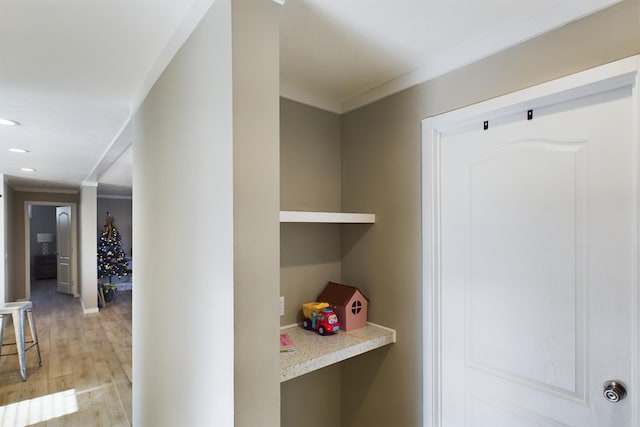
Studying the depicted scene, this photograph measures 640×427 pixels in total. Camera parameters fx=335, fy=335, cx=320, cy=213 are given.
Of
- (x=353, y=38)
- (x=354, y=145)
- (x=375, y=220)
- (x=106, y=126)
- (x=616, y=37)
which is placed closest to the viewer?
(x=616, y=37)

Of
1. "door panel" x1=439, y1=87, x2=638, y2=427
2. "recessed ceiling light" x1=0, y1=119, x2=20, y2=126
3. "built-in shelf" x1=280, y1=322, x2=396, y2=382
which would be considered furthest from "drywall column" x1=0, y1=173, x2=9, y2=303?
"door panel" x1=439, y1=87, x2=638, y2=427

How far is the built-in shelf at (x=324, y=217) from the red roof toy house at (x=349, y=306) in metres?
0.41

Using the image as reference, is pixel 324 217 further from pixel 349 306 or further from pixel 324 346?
pixel 324 346

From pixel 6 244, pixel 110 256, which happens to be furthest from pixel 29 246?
pixel 6 244

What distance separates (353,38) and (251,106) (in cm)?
68

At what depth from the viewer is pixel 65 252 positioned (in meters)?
7.68

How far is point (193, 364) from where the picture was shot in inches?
47.9

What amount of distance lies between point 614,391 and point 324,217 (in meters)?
1.30

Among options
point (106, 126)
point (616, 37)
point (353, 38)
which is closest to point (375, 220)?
point (353, 38)

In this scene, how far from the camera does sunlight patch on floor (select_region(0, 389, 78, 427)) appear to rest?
2746 mm

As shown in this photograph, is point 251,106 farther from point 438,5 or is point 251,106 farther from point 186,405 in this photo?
point 186,405

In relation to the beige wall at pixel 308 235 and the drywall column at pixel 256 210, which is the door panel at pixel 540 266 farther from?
the drywall column at pixel 256 210

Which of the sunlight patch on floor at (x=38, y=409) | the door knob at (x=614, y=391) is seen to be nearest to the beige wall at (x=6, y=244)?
the sunlight patch on floor at (x=38, y=409)

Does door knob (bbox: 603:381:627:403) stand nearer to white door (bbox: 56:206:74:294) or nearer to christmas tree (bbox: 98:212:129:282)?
christmas tree (bbox: 98:212:129:282)
